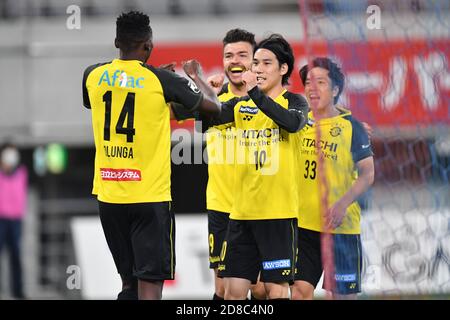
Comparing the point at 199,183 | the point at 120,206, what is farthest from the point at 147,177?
the point at 199,183

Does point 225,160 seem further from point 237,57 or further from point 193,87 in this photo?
point 193,87

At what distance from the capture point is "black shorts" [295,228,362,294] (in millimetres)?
8828

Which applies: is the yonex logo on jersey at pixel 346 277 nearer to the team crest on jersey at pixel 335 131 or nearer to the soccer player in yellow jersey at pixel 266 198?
the soccer player in yellow jersey at pixel 266 198

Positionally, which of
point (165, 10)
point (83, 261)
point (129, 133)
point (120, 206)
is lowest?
point (83, 261)

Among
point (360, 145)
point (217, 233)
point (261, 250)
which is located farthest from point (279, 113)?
point (217, 233)

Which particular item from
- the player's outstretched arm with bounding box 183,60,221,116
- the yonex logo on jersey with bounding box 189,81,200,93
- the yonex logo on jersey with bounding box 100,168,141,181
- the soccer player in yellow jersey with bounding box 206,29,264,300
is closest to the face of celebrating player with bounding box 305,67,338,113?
the soccer player in yellow jersey with bounding box 206,29,264,300

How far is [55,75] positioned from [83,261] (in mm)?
4633

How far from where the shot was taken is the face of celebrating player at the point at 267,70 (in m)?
8.23

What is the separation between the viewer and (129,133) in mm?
7359

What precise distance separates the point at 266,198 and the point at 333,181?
0.70m

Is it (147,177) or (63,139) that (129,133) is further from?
(63,139)

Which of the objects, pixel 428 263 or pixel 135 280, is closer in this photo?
pixel 135 280

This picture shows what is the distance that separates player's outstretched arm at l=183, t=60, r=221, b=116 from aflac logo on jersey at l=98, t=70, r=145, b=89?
0.36 m

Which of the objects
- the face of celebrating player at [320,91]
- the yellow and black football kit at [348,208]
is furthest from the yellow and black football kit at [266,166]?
the yellow and black football kit at [348,208]
